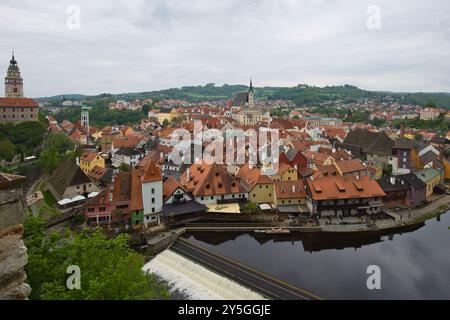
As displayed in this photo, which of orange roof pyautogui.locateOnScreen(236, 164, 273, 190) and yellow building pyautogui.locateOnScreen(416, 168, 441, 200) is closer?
orange roof pyautogui.locateOnScreen(236, 164, 273, 190)

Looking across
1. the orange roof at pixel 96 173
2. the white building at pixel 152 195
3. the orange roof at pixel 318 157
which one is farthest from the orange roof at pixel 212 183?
the orange roof at pixel 318 157

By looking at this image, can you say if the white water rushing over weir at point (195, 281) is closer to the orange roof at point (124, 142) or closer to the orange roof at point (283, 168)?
the orange roof at point (283, 168)

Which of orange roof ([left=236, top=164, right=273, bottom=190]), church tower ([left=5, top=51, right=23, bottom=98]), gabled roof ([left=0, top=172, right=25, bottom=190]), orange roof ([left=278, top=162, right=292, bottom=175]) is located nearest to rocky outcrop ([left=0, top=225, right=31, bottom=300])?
gabled roof ([left=0, top=172, right=25, bottom=190])

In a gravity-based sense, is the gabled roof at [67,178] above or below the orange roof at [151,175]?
below

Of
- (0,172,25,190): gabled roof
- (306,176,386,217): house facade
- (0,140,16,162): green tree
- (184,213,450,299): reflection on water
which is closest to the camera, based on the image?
(0,172,25,190): gabled roof

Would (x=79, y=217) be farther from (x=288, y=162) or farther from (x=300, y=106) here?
(x=300, y=106)

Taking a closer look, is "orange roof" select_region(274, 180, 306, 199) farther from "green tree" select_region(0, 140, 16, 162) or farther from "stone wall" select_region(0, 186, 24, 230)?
"green tree" select_region(0, 140, 16, 162)
